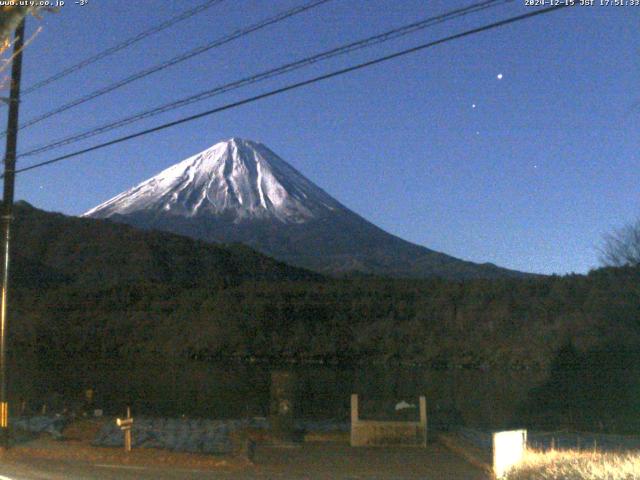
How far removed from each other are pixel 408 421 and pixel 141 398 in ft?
61.8

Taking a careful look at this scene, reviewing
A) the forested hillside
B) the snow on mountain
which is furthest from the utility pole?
the snow on mountain

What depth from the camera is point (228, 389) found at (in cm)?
3694

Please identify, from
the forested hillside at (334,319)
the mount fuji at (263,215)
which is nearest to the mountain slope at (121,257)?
the forested hillside at (334,319)

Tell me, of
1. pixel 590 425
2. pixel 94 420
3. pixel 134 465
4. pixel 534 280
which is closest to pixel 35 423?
pixel 94 420

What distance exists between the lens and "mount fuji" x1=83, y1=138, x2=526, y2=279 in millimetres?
138250

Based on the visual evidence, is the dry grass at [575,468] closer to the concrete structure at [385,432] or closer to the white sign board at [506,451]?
the white sign board at [506,451]

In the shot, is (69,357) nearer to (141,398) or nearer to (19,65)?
(141,398)

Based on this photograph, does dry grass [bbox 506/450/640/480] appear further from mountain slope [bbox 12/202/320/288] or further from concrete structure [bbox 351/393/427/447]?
mountain slope [bbox 12/202/320/288]

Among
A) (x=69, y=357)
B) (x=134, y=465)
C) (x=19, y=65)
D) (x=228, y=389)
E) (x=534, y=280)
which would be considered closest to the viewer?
(x=134, y=465)

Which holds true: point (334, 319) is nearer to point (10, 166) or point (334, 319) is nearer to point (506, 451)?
point (10, 166)

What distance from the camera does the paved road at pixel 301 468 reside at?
12984mm

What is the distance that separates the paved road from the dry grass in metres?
2.27

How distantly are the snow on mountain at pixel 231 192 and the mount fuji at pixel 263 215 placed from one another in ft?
0.58

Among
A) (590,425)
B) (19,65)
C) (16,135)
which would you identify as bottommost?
(590,425)
